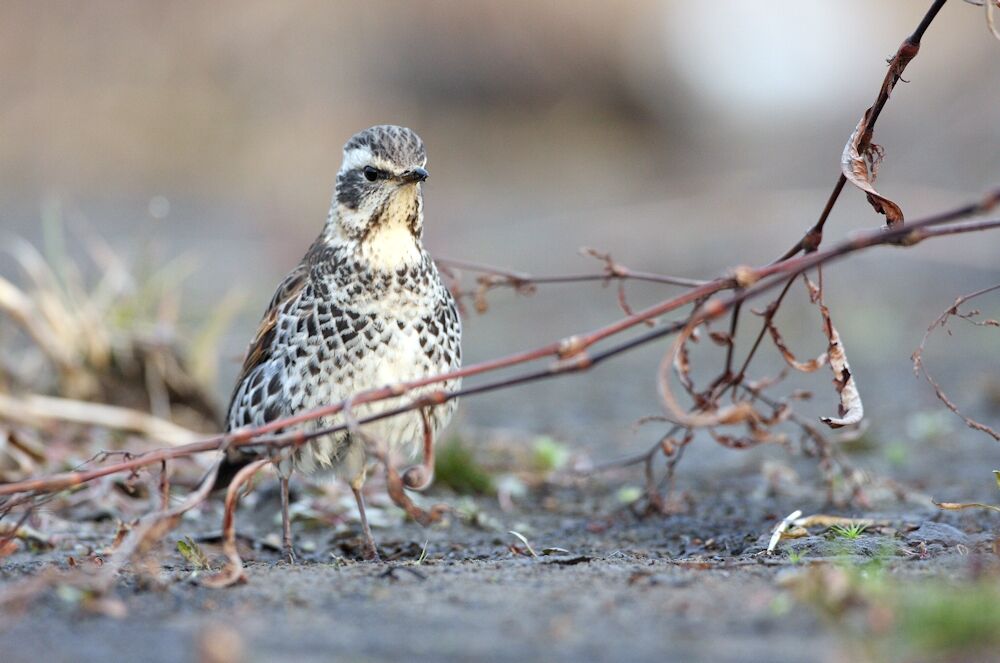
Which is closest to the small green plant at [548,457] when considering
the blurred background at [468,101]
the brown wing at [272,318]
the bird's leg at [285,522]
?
the bird's leg at [285,522]

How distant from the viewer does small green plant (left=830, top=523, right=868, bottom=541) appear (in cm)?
445

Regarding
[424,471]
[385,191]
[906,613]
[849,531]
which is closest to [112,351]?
[385,191]

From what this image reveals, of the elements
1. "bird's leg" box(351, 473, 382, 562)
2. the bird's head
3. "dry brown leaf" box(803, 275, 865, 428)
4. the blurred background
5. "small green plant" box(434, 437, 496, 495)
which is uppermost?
the blurred background

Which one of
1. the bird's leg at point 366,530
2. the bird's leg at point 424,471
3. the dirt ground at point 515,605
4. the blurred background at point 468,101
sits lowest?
the dirt ground at point 515,605

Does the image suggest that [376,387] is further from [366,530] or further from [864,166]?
[864,166]

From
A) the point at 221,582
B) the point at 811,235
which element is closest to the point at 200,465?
the point at 221,582

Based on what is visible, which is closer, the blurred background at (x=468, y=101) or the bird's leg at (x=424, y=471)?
the bird's leg at (x=424, y=471)

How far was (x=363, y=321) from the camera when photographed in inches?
190

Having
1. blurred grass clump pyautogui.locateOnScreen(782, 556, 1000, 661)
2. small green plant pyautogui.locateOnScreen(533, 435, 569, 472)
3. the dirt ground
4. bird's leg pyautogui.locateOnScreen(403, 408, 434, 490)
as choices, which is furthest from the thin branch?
small green plant pyautogui.locateOnScreen(533, 435, 569, 472)

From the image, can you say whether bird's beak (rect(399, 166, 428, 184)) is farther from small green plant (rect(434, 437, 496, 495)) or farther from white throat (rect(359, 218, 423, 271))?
small green plant (rect(434, 437, 496, 495))

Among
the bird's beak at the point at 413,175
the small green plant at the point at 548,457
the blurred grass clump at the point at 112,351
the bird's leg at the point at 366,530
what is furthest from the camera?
the blurred grass clump at the point at 112,351

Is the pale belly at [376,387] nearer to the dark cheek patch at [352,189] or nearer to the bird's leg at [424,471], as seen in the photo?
the dark cheek patch at [352,189]

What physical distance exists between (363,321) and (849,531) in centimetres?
185

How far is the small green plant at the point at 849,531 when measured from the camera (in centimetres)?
445
